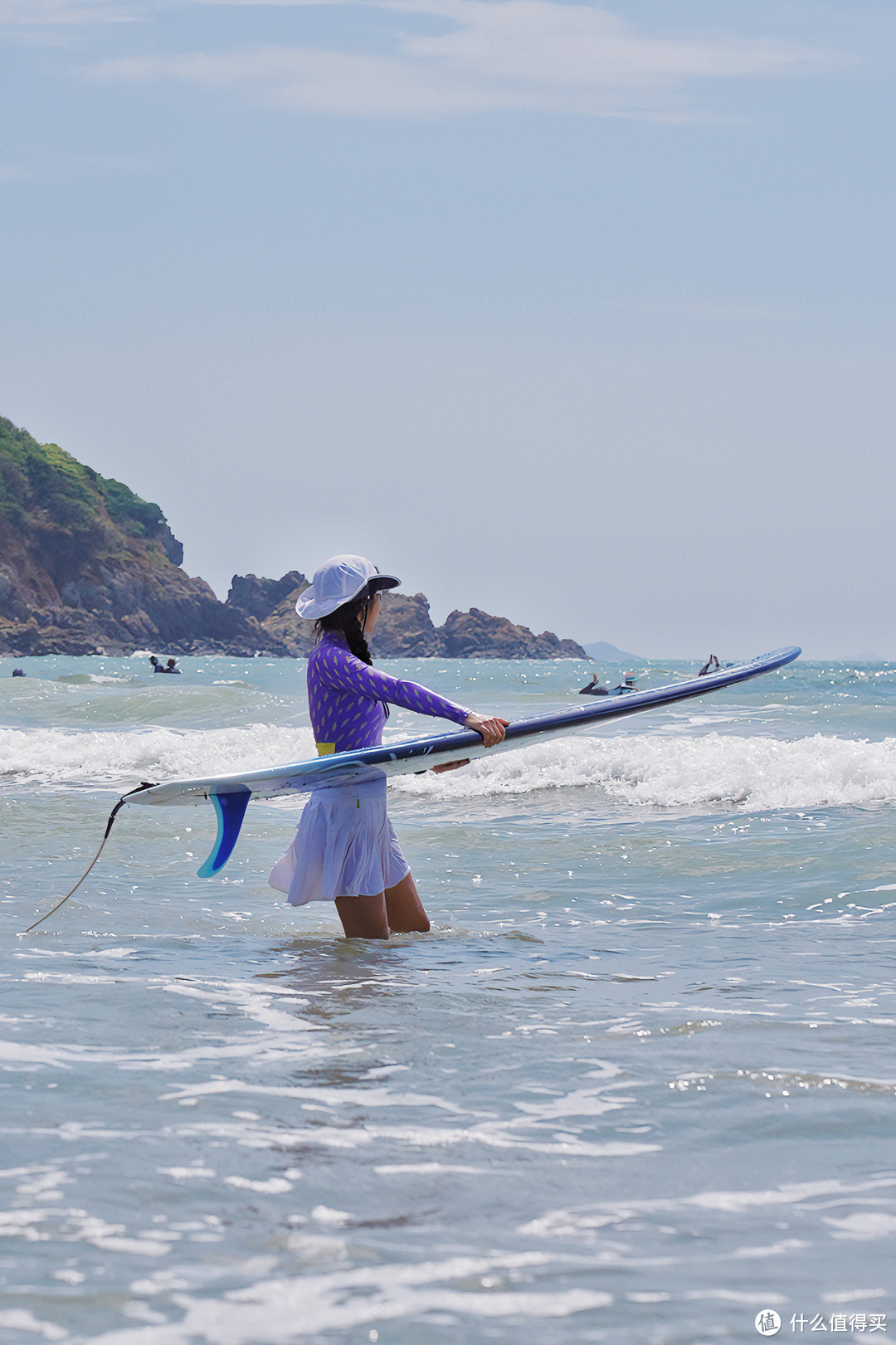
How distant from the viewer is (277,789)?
205 inches

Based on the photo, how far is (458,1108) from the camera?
3.35 meters

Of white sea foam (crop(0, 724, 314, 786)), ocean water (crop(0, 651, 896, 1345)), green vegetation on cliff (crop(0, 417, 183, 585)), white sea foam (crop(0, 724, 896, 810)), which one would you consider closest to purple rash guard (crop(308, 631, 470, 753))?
ocean water (crop(0, 651, 896, 1345))

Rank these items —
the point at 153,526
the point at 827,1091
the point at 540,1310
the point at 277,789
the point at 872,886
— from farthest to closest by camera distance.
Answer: the point at 153,526 < the point at 872,886 < the point at 277,789 < the point at 827,1091 < the point at 540,1310

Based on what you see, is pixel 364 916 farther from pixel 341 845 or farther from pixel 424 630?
pixel 424 630

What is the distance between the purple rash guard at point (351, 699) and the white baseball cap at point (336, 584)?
13 cm

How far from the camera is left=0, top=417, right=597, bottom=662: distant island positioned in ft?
354

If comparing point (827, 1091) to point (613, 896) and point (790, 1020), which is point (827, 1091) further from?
point (613, 896)

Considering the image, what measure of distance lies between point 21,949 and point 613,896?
3.54 meters

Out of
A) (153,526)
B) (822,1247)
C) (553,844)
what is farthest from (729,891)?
(153,526)

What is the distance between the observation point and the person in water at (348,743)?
4.71m

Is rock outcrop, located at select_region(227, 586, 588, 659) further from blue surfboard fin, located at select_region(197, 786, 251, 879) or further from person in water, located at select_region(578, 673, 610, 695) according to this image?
blue surfboard fin, located at select_region(197, 786, 251, 879)

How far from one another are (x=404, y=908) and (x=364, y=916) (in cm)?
33

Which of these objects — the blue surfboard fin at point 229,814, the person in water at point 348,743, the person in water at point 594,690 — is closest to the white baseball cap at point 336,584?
the person in water at point 348,743

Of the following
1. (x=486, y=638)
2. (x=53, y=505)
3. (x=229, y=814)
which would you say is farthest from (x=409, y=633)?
(x=229, y=814)
